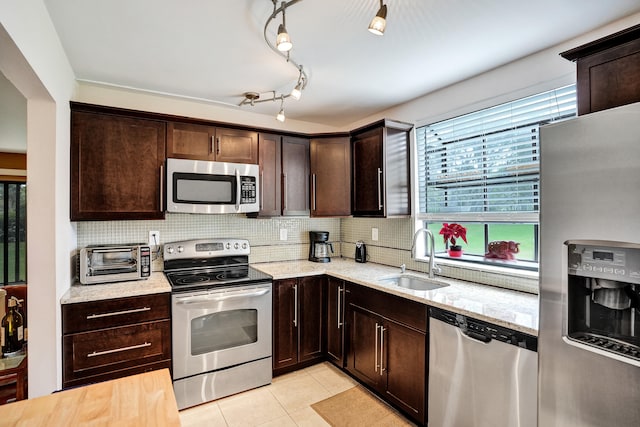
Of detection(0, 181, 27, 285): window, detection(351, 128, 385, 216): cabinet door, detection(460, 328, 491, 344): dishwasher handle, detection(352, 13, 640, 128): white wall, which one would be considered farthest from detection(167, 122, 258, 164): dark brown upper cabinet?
detection(0, 181, 27, 285): window

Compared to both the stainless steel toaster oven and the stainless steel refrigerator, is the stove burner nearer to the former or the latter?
the stainless steel toaster oven

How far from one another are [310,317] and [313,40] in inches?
85.7

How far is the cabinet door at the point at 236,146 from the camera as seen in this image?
2.79 metres

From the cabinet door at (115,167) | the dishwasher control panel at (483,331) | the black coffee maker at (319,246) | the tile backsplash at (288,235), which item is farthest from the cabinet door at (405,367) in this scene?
the cabinet door at (115,167)

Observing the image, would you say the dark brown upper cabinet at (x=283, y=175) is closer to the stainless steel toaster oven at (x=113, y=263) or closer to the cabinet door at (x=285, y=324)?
the cabinet door at (x=285, y=324)

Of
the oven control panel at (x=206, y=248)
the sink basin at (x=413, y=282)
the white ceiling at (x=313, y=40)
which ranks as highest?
the white ceiling at (x=313, y=40)

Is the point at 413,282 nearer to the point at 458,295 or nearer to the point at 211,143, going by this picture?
the point at 458,295

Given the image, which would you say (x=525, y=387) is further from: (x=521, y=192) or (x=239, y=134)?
(x=239, y=134)

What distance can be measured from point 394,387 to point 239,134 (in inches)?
93.4

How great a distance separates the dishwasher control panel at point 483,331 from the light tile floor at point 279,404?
1094 millimetres

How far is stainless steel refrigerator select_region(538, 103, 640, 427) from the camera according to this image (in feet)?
3.62

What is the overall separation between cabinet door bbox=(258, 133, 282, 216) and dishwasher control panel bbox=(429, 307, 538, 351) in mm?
1697

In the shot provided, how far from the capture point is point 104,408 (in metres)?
1.00

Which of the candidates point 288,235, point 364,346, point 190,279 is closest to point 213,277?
point 190,279
